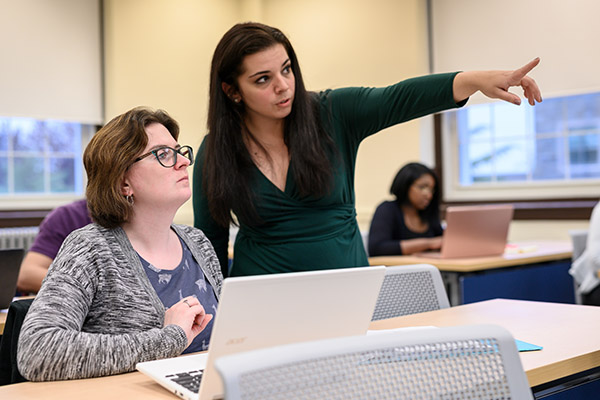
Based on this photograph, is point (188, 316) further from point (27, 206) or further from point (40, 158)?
point (40, 158)

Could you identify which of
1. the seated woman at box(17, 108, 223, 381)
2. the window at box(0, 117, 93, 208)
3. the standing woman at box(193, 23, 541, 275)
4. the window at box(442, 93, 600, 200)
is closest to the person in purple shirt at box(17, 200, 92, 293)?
the standing woman at box(193, 23, 541, 275)

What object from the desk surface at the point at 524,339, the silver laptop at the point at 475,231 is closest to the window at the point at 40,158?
the silver laptop at the point at 475,231

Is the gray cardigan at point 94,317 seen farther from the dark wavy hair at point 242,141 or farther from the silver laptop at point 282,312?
the dark wavy hair at point 242,141

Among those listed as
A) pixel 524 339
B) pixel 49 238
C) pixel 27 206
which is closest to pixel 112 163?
pixel 524 339

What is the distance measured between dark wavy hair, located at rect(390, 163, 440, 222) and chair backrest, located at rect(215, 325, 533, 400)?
3226mm

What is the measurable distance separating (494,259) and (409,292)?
1.88 m

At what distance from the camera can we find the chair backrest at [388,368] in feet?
2.31

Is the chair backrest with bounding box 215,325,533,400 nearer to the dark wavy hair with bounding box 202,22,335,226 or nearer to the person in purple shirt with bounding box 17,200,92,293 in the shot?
the dark wavy hair with bounding box 202,22,335,226

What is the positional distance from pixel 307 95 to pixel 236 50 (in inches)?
9.3

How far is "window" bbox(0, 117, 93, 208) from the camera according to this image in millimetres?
5180

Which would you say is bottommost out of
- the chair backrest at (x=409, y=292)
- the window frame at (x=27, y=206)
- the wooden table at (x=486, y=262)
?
the wooden table at (x=486, y=262)

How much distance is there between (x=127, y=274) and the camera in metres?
1.41

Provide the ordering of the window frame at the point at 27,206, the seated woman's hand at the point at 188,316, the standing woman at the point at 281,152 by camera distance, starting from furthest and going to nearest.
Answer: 1. the window frame at the point at 27,206
2. the standing woman at the point at 281,152
3. the seated woman's hand at the point at 188,316

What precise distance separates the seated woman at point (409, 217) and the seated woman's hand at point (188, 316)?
2.66 metres
